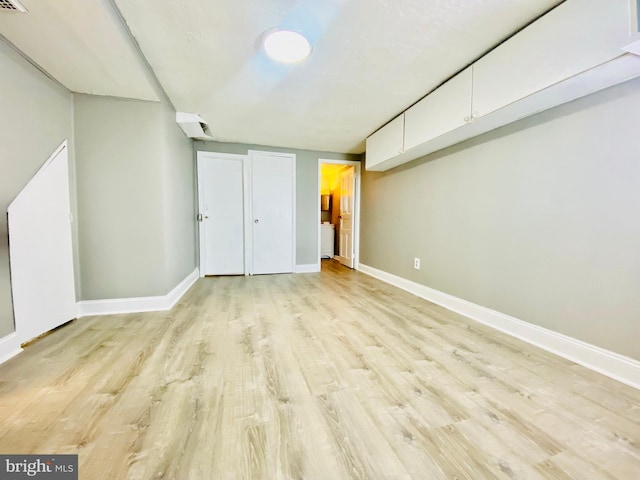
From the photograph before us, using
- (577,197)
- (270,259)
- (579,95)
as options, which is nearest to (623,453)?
(577,197)

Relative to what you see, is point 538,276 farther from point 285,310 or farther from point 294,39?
point 294,39

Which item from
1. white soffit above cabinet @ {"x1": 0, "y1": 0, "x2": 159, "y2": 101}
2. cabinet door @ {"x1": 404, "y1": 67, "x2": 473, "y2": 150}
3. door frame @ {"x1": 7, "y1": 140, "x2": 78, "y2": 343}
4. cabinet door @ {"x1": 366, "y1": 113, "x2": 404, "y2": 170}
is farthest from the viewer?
cabinet door @ {"x1": 366, "y1": 113, "x2": 404, "y2": 170}

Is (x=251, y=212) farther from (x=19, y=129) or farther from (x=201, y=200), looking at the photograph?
(x=19, y=129)

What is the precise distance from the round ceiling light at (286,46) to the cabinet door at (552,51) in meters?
1.30

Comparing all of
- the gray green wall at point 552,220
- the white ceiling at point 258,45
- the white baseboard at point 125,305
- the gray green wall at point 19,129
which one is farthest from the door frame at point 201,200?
the gray green wall at point 552,220

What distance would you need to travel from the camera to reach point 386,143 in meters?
3.13

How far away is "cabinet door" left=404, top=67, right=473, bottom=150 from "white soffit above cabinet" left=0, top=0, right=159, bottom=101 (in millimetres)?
2367

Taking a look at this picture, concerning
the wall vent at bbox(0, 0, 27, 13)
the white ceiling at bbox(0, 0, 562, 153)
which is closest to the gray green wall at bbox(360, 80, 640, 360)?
the white ceiling at bbox(0, 0, 562, 153)

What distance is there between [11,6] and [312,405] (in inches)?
99.9

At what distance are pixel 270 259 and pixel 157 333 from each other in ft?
7.90

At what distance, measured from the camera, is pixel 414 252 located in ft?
10.4

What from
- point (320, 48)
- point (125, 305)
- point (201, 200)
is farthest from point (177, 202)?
point (320, 48)

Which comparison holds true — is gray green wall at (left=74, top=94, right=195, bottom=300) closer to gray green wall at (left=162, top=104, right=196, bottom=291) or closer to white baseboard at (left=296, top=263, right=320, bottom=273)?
gray green wall at (left=162, top=104, right=196, bottom=291)

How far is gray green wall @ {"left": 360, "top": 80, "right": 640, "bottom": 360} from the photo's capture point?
1438mm
